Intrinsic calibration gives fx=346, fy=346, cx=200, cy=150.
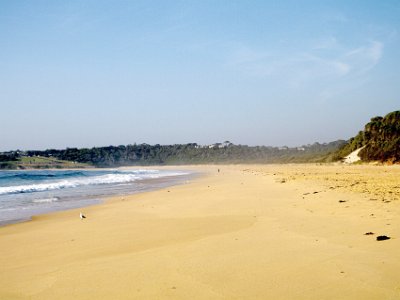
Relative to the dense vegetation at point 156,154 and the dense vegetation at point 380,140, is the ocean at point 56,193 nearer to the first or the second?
the dense vegetation at point 380,140

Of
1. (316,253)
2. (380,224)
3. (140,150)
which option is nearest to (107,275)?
(316,253)

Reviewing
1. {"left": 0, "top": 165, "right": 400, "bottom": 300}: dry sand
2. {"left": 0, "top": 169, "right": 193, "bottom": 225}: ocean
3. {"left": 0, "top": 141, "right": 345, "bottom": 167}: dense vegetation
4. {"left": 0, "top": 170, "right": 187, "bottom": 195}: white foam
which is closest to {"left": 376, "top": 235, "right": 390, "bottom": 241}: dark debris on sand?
{"left": 0, "top": 165, "right": 400, "bottom": 300}: dry sand

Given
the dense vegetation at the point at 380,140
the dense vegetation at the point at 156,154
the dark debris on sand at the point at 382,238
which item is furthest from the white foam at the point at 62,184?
the dense vegetation at the point at 156,154

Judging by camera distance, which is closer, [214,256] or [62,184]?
[214,256]

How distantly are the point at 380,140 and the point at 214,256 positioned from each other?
41.4m

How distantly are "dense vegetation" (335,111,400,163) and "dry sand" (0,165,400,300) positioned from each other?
104 feet

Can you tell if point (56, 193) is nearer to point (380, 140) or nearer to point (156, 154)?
point (380, 140)

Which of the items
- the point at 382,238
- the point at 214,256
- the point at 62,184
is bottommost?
the point at 62,184

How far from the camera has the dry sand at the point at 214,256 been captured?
357 centimetres

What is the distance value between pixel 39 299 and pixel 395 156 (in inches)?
1490

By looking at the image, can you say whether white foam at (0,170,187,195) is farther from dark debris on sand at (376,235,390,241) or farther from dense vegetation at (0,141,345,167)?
dense vegetation at (0,141,345,167)

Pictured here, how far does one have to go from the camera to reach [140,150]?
530 feet

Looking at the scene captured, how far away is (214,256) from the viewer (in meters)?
4.79

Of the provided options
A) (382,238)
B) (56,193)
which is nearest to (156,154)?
(56,193)
